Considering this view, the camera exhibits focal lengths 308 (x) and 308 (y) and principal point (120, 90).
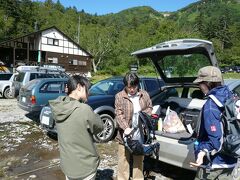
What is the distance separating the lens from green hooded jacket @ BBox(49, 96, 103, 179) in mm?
2807

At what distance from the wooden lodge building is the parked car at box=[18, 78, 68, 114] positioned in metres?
30.1

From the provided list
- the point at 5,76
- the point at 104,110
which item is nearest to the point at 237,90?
the point at 104,110

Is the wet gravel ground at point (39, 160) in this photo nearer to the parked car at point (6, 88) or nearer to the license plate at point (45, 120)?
the license plate at point (45, 120)

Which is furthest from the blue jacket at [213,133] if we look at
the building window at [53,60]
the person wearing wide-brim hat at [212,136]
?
the building window at [53,60]

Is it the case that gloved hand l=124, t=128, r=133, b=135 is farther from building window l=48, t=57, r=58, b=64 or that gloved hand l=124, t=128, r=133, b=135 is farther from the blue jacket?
building window l=48, t=57, r=58, b=64

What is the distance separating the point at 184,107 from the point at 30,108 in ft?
18.6

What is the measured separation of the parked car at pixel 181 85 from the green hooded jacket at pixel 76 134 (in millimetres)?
1641

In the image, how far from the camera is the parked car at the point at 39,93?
9516 millimetres

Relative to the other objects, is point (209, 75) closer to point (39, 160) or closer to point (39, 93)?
point (39, 160)

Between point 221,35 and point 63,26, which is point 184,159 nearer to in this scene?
point 63,26

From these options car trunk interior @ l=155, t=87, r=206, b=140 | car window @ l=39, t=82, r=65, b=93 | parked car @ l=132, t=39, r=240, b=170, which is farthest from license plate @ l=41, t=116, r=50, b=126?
car trunk interior @ l=155, t=87, r=206, b=140

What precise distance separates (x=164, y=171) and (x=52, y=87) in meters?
5.63

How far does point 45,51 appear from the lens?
4356 cm

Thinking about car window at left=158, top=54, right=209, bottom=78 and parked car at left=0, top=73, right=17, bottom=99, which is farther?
parked car at left=0, top=73, right=17, bottom=99
